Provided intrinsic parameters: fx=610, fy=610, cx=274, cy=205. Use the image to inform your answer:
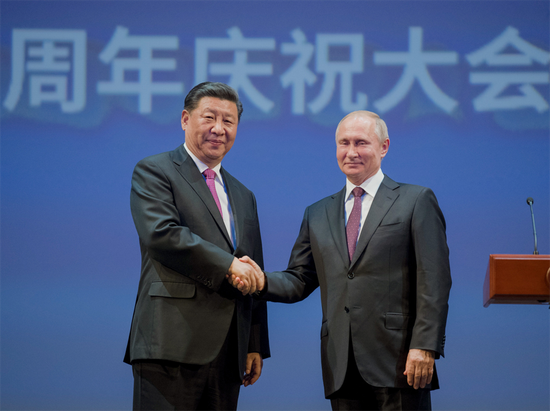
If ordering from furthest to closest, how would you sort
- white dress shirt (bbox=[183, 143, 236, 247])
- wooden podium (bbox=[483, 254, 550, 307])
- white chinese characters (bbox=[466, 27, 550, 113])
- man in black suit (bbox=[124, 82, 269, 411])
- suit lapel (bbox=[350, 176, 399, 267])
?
1. white chinese characters (bbox=[466, 27, 550, 113])
2. white dress shirt (bbox=[183, 143, 236, 247])
3. suit lapel (bbox=[350, 176, 399, 267])
4. man in black suit (bbox=[124, 82, 269, 411])
5. wooden podium (bbox=[483, 254, 550, 307])

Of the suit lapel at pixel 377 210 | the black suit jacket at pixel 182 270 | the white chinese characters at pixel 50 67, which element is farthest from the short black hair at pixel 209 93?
the white chinese characters at pixel 50 67

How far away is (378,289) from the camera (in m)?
2.22

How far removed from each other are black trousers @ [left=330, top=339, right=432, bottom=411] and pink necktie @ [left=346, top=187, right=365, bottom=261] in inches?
15.2

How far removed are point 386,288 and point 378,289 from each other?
0.03 metres

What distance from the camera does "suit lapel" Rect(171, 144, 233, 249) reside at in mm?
2330

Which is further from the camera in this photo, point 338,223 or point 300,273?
point 300,273

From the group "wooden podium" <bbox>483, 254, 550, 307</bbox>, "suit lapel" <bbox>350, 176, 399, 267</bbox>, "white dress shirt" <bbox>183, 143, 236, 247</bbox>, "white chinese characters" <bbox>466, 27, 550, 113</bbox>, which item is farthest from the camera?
"white chinese characters" <bbox>466, 27, 550, 113</bbox>

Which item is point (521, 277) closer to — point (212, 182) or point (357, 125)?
point (357, 125)

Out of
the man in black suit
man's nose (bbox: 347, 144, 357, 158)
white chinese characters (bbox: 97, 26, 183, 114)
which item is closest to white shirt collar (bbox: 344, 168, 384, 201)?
man's nose (bbox: 347, 144, 357, 158)

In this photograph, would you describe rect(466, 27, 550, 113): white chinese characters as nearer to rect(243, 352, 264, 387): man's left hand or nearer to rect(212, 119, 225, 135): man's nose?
rect(212, 119, 225, 135): man's nose

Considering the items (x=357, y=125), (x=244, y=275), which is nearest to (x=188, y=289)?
(x=244, y=275)

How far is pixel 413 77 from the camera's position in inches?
141

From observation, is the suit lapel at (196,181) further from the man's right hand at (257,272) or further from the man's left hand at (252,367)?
the man's left hand at (252,367)

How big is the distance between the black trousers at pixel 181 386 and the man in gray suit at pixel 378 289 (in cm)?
34
